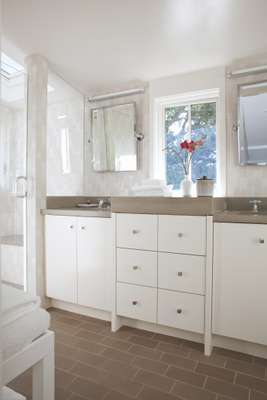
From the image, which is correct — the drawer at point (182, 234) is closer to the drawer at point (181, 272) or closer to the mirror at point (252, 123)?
the drawer at point (181, 272)

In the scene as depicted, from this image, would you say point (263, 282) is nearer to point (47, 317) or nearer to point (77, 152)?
point (47, 317)

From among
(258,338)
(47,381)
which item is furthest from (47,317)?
(258,338)

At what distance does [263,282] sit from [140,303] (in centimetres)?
83

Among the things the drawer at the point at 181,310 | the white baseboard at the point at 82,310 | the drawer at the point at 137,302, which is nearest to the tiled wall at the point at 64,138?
the white baseboard at the point at 82,310

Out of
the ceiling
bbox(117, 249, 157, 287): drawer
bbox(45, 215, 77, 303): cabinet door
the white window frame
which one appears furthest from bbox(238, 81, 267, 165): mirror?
bbox(45, 215, 77, 303): cabinet door

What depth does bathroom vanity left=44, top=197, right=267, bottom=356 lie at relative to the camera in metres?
1.63

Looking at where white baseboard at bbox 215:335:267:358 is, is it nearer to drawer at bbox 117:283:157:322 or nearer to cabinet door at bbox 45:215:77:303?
drawer at bbox 117:283:157:322

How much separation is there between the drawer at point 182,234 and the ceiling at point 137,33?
1.37 m

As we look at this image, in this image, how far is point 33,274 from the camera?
7.59ft

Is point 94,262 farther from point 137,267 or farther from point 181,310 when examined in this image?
point 181,310

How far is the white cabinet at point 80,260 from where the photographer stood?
2.07 metres

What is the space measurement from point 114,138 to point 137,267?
1.37m

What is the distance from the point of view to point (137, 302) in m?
1.91

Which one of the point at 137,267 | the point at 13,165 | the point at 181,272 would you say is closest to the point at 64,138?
the point at 13,165
